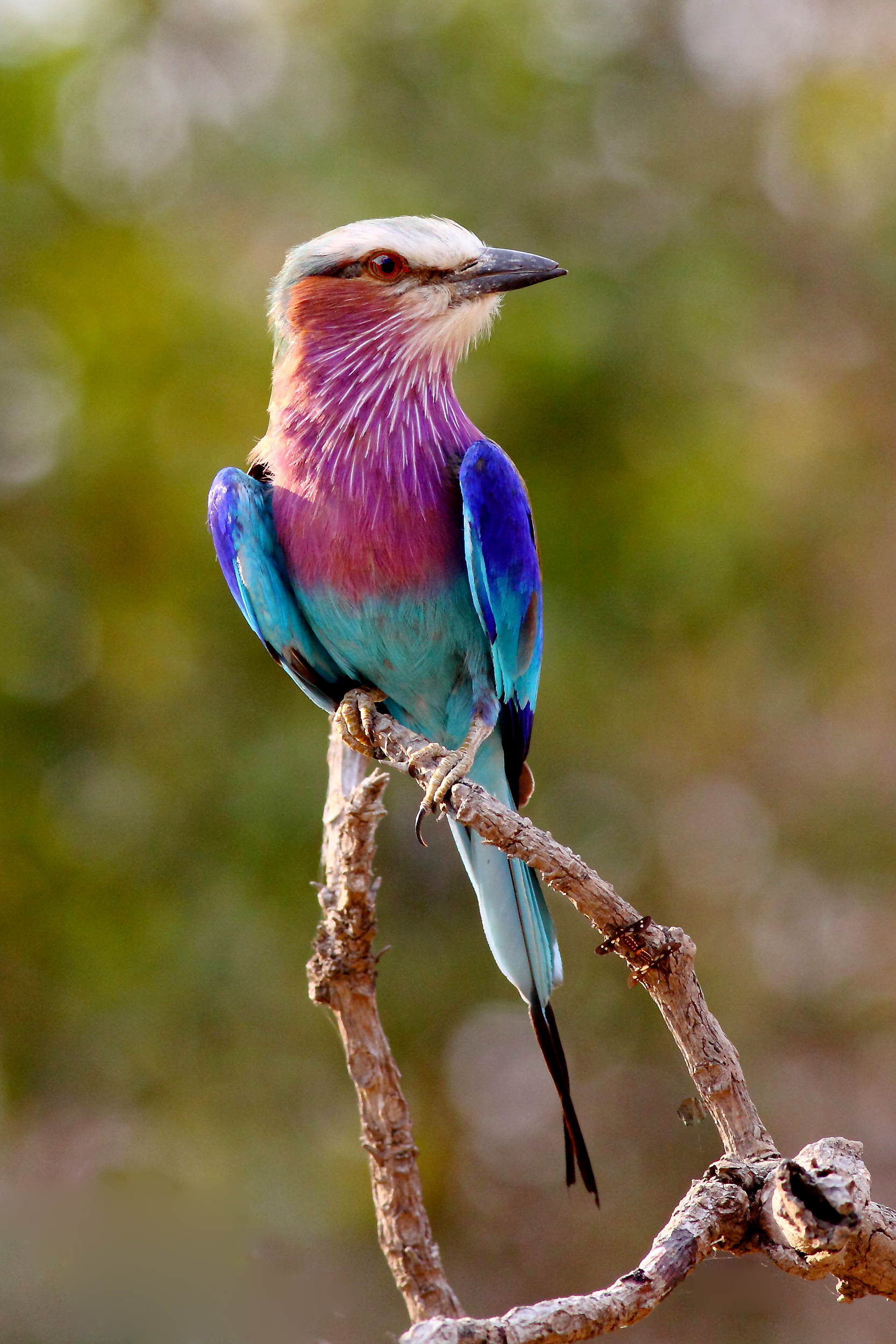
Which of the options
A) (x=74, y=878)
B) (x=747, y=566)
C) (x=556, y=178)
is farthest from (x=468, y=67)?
(x=74, y=878)

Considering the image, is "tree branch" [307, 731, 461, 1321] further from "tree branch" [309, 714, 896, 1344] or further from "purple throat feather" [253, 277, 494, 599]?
"purple throat feather" [253, 277, 494, 599]

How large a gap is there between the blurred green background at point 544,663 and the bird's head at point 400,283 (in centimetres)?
285

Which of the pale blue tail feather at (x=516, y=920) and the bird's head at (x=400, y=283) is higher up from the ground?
the bird's head at (x=400, y=283)

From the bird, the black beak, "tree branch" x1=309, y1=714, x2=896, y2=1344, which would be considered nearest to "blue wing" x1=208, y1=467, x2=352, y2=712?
the bird

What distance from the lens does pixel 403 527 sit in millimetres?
2930

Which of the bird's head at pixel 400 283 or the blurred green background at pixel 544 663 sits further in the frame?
the blurred green background at pixel 544 663

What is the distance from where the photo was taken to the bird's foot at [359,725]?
2982 mm

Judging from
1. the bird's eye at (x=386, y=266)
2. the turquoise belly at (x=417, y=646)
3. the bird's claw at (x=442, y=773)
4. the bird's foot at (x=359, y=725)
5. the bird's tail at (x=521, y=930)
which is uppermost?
the bird's eye at (x=386, y=266)

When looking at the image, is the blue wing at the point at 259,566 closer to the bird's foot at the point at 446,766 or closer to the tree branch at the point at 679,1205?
the tree branch at the point at 679,1205

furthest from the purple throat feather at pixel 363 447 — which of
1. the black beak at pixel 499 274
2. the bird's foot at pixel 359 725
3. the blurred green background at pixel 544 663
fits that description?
the blurred green background at pixel 544 663

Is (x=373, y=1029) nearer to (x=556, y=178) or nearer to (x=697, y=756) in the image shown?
(x=697, y=756)

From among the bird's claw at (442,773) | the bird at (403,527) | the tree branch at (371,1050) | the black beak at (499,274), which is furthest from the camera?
the black beak at (499,274)

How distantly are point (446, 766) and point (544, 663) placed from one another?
3756 mm

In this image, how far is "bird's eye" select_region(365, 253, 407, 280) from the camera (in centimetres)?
315
